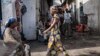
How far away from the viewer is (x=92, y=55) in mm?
10945

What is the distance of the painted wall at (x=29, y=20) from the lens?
14281mm

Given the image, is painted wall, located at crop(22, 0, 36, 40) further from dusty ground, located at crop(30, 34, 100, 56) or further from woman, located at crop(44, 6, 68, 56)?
woman, located at crop(44, 6, 68, 56)

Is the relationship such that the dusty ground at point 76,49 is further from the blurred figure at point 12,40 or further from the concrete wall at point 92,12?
the concrete wall at point 92,12

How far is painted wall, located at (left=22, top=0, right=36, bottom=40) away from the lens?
14.3 meters

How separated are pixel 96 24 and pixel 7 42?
14.3 meters

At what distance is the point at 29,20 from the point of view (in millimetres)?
14375

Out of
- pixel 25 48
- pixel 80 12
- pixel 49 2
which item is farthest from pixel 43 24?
pixel 49 2


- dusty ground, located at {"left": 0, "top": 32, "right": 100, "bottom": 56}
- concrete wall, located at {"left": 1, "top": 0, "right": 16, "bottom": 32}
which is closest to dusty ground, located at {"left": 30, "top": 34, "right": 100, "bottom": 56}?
dusty ground, located at {"left": 0, "top": 32, "right": 100, "bottom": 56}

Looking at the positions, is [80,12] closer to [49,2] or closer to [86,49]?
[49,2]

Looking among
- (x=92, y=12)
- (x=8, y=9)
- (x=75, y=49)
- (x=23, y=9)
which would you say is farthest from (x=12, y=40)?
(x=92, y=12)

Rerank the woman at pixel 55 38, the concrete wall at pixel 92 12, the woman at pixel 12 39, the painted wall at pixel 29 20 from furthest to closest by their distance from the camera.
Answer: the concrete wall at pixel 92 12 → the painted wall at pixel 29 20 → the woman at pixel 55 38 → the woman at pixel 12 39

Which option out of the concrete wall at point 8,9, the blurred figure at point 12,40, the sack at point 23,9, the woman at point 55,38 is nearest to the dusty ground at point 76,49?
the sack at point 23,9

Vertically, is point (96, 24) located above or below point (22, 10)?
below

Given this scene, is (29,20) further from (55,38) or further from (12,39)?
(12,39)
